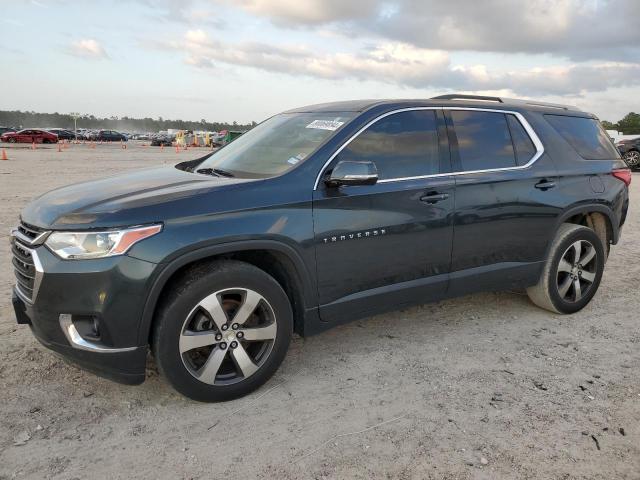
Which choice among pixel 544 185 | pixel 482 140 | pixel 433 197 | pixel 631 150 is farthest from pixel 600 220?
pixel 631 150

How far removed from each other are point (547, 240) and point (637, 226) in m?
5.76

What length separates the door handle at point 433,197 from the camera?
12.0 feet

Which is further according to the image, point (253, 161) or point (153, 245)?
point (253, 161)

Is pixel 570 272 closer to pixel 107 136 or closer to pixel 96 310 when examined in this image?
pixel 96 310

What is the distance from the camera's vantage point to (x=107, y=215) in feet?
9.07

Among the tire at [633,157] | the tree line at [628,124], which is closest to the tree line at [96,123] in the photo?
the tree line at [628,124]

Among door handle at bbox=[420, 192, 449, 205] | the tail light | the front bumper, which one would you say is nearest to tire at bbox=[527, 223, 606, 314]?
the tail light

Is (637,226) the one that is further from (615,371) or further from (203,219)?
(203,219)

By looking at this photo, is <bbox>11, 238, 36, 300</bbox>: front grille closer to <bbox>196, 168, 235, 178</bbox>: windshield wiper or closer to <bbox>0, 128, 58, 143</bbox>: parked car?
<bbox>196, 168, 235, 178</bbox>: windshield wiper

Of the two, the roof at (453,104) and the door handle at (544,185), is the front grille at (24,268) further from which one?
the door handle at (544,185)

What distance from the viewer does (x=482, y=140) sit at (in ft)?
13.5

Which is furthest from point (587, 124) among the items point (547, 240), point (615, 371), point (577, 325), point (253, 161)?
point (253, 161)

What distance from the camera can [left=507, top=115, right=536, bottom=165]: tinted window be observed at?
427 cm

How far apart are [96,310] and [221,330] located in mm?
677
